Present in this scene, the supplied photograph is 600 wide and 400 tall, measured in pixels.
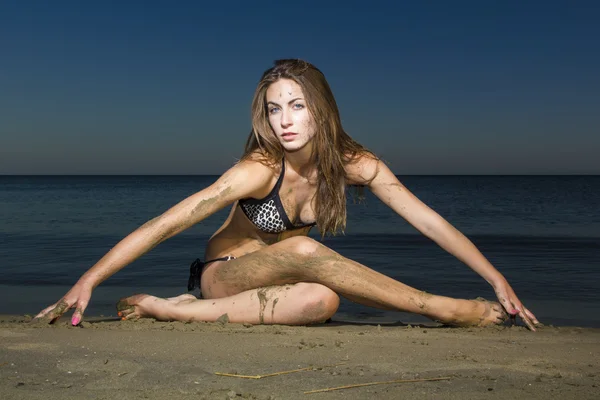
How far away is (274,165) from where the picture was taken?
12.7 ft

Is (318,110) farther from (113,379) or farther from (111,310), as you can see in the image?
(111,310)

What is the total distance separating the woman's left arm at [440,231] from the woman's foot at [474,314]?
0.36 feet

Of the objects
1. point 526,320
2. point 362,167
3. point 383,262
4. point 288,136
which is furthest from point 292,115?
point 383,262

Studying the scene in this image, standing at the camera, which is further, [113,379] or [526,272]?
[526,272]

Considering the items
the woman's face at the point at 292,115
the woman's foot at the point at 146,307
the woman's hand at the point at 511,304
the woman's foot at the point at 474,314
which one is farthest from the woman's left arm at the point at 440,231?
the woman's foot at the point at 146,307

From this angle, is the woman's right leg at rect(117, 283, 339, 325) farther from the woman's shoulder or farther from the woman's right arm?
the woman's shoulder

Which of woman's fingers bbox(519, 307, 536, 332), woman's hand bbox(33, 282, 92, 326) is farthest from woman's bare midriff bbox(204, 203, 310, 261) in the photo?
woman's fingers bbox(519, 307, 536, 332)

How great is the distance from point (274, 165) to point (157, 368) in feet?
4.96

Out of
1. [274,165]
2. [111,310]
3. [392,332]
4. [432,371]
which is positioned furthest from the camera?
[111,310]

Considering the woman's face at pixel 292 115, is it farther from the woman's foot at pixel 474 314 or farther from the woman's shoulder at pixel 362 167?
the woman's foot at pixel 474 314

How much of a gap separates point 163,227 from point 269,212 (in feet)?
2.19

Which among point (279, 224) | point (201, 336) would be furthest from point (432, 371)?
point (279, 224)

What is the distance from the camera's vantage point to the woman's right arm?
346 cm

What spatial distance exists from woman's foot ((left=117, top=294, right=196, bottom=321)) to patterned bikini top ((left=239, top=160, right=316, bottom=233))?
2.05ft
